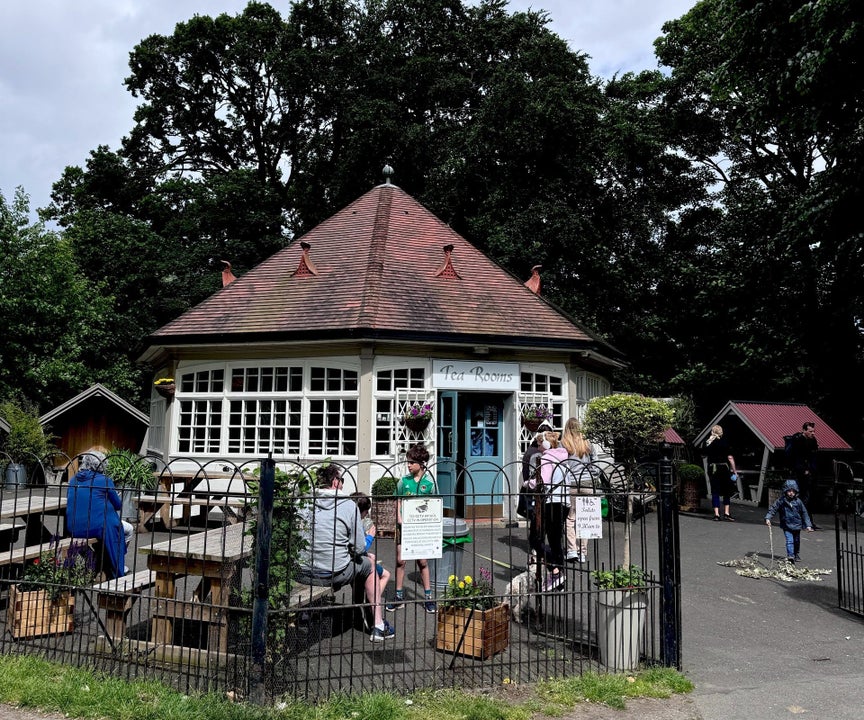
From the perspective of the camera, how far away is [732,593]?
8594 millimetres

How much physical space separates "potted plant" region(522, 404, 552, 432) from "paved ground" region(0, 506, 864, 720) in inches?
152

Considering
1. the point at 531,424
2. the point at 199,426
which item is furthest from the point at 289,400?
the point at 531,424

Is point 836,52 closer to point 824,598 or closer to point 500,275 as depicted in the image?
point 500,275

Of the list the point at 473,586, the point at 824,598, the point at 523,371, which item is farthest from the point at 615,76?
the point at 473,586

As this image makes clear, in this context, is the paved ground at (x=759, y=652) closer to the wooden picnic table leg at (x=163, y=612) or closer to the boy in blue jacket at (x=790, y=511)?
the boy in blue jacket at (x=790, y=511)

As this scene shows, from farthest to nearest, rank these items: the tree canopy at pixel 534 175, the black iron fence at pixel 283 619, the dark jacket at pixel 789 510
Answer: the tree canopy at pixel 534 175 < the dark jacket at pixel 789 510 < the black iron fence at pixel 283 619

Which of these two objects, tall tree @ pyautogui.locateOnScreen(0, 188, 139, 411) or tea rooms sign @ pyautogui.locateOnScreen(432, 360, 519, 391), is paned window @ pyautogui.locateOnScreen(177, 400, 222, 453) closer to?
tea rooms sign @ pyautogui.locateOnScreen(432, 360, 519, 391)

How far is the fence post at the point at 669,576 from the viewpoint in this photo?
18.9ft

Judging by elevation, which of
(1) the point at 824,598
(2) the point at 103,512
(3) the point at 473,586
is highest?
(2) the point at 103,512

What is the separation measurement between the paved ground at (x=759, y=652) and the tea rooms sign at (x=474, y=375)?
4.79 meters

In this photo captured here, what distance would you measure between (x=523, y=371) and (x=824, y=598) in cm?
709

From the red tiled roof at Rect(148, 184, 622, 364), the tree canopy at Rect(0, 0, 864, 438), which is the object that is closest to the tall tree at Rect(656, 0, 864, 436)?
the tree canopy at Rect(0, 0, 864, 438)

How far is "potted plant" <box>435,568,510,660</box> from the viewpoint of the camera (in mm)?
5707

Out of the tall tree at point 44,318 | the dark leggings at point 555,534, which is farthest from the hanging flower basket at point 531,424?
the tall tree at point 44,318
